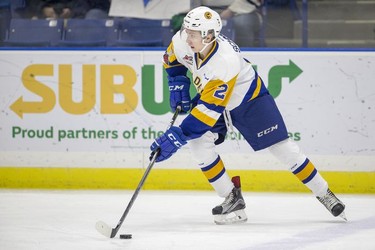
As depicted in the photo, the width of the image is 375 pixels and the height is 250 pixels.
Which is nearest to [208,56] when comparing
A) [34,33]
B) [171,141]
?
[171,141]

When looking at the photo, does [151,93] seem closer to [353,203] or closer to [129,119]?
[129,119]

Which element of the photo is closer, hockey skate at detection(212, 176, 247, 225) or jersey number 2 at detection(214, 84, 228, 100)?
jersey number 2 at detection(214, 84, 228, 100)

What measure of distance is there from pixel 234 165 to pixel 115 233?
79.5 inches

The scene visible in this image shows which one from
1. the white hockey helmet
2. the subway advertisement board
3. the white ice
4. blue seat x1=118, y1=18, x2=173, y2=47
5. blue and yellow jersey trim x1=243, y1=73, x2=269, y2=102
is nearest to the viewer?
the white ice

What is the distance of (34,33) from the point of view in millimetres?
6883

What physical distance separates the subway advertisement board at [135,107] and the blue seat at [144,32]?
13cm

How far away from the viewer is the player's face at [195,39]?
4.91m

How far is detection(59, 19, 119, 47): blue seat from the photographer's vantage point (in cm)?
683

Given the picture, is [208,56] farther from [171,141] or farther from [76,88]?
[76,88]

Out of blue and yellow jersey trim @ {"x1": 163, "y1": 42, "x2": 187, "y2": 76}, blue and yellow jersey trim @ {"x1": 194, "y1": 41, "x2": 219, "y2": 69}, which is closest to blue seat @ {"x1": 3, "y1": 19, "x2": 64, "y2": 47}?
blue and yellow jersey trim @ {"x1": 163, "y1": 42, "x2": 187, "y2": 76}

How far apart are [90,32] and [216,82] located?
2.21 m

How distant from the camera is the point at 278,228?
5062mm

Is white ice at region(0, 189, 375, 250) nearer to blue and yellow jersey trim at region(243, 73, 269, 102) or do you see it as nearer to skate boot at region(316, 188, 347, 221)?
skate boot at region(316, 188, 347, 221)

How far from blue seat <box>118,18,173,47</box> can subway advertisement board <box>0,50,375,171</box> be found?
126 mm
